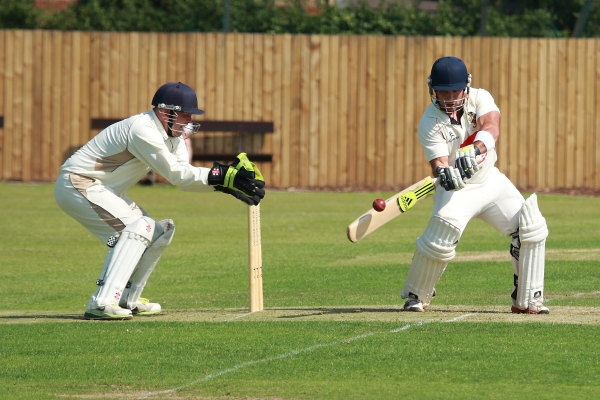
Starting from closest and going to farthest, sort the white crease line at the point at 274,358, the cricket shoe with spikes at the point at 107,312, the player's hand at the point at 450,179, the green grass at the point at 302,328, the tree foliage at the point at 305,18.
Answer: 1. the white crease line at the point at 274,358
2. the green grass at the point at 302,328
3. the player's hand at the point at 450,179
4. the cricket shoe with spikes at the point at 107,312
5. the tree foliage at the point at 305,18

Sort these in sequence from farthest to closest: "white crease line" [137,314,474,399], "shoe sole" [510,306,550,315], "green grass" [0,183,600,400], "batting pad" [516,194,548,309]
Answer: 1. "shoe sole" [510,306,550,315]
2. "batting pad" [516,194,548,309]
3. "green grass" [0,183,600,400]
4. "white crease line" [137,314,474,399]

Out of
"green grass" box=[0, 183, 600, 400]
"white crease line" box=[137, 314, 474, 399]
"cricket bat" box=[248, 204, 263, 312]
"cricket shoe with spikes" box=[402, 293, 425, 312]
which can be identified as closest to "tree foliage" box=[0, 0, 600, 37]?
"green grass" box=[0, 183, 600, 400]

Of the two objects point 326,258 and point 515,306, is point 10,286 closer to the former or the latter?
point 326,258

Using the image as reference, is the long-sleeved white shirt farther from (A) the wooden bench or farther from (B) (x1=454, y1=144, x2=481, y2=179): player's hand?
(A) the wooden bench

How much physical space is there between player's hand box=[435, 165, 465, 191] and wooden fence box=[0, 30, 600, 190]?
15527 millimetres

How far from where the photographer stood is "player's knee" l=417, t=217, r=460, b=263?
9781 mm

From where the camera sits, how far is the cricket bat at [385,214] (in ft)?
31.2

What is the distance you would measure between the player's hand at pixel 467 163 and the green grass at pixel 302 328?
107cm

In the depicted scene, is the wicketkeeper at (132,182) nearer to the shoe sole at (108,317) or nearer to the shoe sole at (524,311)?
the shoe sole at (108,317)

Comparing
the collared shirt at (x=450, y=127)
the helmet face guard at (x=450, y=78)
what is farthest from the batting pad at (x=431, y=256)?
the helmet face guard at (x=450, y=78)

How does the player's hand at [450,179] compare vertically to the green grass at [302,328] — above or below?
above

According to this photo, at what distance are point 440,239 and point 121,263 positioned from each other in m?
2.42

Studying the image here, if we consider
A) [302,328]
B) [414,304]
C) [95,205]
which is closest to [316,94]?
[95,205]

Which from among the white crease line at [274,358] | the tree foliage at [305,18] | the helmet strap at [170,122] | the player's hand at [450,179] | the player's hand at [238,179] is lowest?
the white crease line at [274,358]
